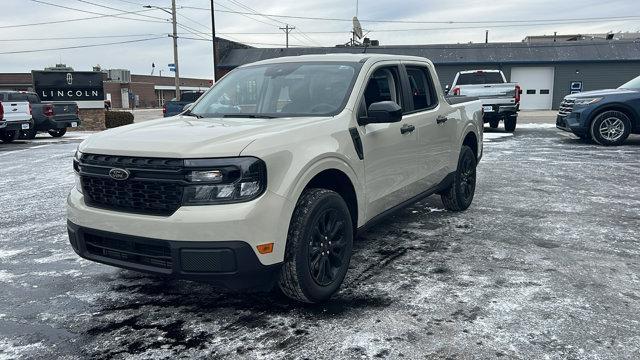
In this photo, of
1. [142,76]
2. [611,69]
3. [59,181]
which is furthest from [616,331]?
[142,76]

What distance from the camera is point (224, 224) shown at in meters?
3.03

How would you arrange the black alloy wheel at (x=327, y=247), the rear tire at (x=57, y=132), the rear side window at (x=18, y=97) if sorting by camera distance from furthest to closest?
the rear tire at (x=57, y=132) < the rear side window at (x=18, y=97) < the black alloy wheel at (x=327, y=247)

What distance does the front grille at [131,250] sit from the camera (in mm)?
3188

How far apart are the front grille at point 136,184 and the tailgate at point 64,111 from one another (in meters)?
17.2

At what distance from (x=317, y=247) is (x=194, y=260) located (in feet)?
3.04

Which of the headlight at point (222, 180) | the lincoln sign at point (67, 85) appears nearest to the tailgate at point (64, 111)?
the lincoln sign at point (67, 85)

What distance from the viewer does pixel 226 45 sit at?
133 ft

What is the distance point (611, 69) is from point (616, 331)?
37.3 m

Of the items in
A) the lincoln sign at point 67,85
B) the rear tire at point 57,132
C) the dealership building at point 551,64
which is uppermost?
the dealership building at point 551,64

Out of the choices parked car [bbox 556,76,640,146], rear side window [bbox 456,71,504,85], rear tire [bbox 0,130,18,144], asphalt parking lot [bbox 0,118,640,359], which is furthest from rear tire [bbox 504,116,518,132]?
rear tire [bbox 0,130,18,144]

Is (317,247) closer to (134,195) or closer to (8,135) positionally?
(134,195)

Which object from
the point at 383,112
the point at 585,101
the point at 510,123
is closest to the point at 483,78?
the point at 510,123

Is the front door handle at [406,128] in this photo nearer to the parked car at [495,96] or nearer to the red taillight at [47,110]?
the parked car at [495,96]

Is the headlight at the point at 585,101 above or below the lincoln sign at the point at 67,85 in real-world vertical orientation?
below
